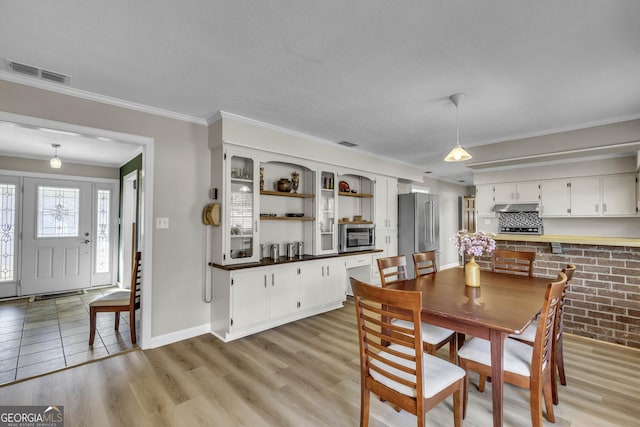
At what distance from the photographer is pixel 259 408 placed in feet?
7.07

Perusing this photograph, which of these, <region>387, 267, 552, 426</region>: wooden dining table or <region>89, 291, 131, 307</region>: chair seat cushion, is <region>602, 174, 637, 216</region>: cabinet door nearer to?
<region>387, 267, 552, 426</region>: wooden dining table

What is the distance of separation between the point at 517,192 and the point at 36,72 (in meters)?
6.43

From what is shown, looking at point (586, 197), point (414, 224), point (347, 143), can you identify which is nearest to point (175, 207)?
point (347, 143)

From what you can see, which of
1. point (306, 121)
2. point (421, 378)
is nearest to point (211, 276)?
point (306, 121)

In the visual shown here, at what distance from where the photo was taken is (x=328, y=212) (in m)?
4.58

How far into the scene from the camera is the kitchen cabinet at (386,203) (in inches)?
212

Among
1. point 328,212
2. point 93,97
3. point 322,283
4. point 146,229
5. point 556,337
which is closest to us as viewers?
point 556,337

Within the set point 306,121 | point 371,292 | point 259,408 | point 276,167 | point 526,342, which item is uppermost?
point 306,121

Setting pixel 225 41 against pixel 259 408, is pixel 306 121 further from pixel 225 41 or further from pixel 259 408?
pixel 259 408

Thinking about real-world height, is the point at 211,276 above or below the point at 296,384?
above

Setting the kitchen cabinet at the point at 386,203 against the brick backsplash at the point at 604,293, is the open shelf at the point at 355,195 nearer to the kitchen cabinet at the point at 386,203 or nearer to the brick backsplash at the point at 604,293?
the kitchen cabinet at the point at 386,203

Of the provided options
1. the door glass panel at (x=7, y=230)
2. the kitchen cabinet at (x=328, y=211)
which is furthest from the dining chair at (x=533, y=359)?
the door glass panel at (x=7, y=230)

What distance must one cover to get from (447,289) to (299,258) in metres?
2.11

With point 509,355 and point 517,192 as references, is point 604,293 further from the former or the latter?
point 509,355
